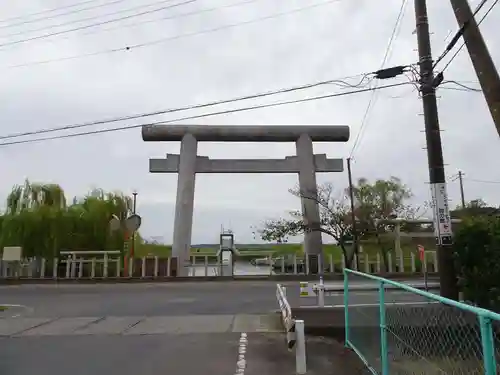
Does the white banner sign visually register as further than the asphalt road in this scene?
Yes

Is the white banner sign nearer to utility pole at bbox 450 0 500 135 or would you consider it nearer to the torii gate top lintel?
utility pole at bbox 450 0 500 135

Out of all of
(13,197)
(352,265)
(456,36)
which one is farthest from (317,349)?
(13,197)

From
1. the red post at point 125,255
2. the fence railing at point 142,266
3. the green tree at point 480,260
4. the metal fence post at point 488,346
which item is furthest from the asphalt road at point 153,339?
the red post at point 125,255

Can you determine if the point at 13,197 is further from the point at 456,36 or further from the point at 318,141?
the point at 456,36

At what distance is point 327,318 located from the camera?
9.85 meters

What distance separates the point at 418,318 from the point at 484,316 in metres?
2.06

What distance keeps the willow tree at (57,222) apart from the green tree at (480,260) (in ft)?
78.1

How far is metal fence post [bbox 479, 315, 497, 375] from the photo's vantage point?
3.12 metres

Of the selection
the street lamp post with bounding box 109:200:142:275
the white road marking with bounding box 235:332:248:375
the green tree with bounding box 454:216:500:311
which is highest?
the street lamp post with bounding box 109:200:142:275

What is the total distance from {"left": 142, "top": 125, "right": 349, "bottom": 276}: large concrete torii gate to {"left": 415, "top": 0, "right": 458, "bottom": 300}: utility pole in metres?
17.0

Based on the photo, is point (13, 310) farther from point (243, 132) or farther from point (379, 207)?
point (379, 207)

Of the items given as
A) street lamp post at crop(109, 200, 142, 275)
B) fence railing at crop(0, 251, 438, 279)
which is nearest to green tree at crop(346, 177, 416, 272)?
fence railing at crop(0, 251, 438, 279)

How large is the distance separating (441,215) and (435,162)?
3.74 ft

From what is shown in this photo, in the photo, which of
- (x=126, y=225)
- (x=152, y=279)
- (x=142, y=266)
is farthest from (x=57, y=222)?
(x=152, y=279)
